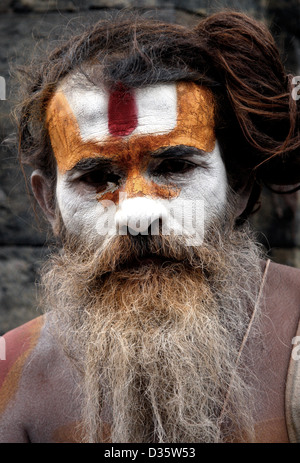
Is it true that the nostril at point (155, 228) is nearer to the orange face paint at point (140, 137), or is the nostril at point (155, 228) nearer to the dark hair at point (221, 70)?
the orange face paint at point (140, 137)

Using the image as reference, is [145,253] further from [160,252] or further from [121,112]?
[121,112]

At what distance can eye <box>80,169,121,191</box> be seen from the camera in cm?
169

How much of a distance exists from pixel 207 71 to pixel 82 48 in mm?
387

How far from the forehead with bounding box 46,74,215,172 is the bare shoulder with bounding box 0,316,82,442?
60cm

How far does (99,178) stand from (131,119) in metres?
0.20

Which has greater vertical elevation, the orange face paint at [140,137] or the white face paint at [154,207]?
the orange face paint at [140,137]

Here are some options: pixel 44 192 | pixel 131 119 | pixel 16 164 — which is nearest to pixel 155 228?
pixel 131 119

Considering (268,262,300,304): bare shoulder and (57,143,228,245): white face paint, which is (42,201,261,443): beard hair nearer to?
(57,143,228,245): white face paint

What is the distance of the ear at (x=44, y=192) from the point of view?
78.5 inches

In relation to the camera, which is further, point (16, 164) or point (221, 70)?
point (16, 164)

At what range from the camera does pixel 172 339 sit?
1555 millimetres

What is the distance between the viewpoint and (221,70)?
178 cm

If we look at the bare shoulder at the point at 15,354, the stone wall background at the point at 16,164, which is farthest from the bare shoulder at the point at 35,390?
the stone wall background at the point at 16,164

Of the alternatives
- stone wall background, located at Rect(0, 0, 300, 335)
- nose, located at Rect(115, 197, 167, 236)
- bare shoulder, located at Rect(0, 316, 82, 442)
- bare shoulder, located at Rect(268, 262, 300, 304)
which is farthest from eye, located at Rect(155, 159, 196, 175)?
stone wall background, located at Rect(0, 0, 300, 335)
